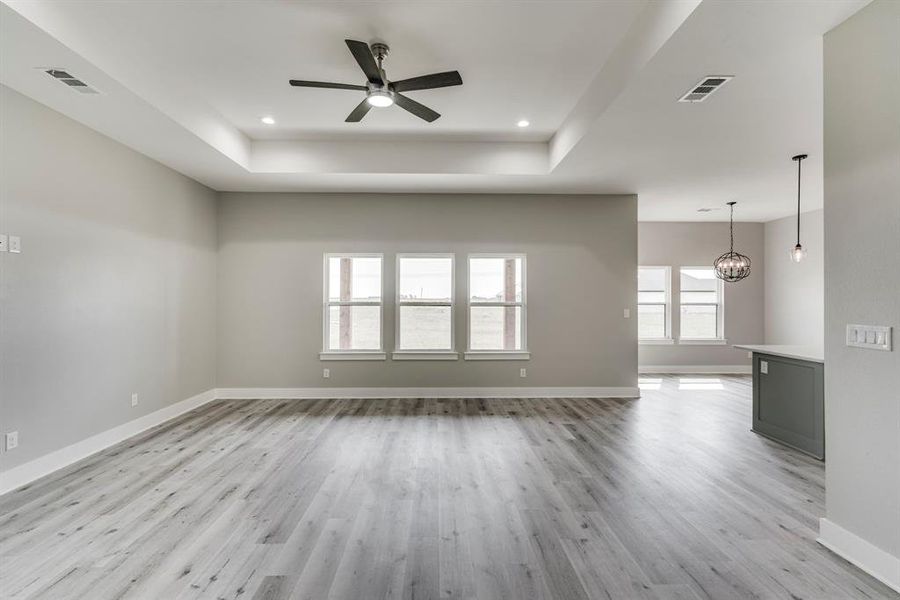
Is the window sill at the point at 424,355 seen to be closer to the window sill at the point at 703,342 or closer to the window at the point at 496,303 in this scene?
the window at the point at 496,303

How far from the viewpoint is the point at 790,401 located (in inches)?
155

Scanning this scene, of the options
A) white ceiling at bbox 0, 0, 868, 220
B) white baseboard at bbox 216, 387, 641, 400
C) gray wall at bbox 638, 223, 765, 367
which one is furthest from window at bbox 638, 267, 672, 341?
white ceiling at bbox 0, 0, 868, 220

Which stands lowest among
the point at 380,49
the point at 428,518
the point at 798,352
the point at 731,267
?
the point at 428,518

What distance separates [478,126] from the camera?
4.48 m

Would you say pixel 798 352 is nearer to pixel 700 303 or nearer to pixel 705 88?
pixel 705 88

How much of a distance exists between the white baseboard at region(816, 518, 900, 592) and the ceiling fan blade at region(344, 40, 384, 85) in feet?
12.6

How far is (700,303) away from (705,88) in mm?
6256

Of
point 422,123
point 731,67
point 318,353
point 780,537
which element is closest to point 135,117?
point 422,123

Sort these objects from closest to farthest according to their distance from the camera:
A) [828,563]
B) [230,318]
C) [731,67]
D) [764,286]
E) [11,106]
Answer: [828,563] → [731,67] → [11,106] → [230,318] → [764,286]

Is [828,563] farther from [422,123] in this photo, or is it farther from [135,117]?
[135,117]

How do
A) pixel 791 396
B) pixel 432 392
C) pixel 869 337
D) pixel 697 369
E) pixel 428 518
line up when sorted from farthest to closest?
pixel 697 369
pixel 432 392
pixel 791 396
pixel 428 518
pixel 869 337

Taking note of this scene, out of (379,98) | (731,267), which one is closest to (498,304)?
(379,98)

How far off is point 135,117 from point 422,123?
256cm

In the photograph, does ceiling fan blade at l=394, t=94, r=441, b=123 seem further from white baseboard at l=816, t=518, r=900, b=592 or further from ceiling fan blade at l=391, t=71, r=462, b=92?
white baseboard at l=816, t=518, r=900, b=592
